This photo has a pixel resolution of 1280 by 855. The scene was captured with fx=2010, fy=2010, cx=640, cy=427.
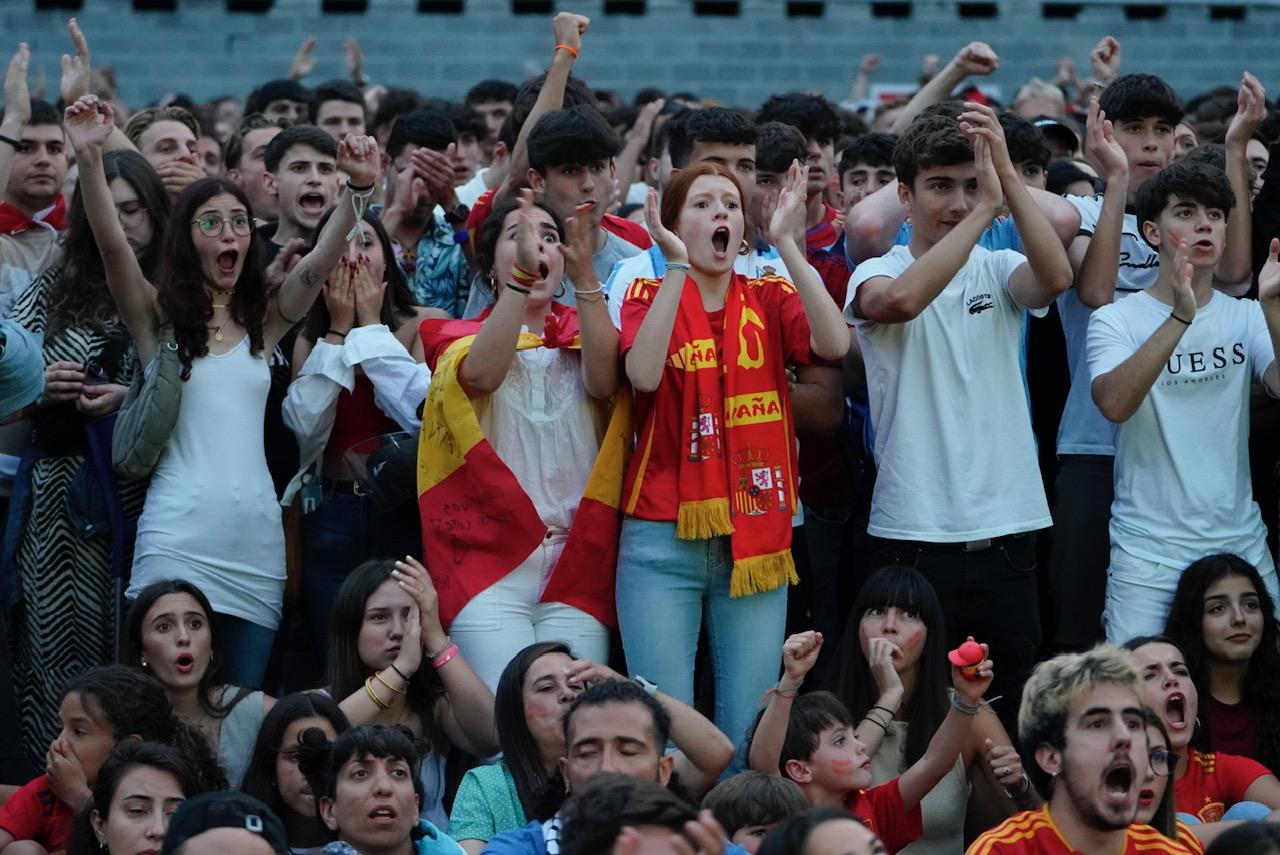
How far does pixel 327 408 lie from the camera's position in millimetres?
6156

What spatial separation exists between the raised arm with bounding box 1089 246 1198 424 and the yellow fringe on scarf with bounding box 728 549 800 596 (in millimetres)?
1089

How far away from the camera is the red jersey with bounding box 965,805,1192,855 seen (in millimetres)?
4699

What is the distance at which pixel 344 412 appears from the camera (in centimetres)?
632

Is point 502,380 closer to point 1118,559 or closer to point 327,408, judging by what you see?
point 327,408

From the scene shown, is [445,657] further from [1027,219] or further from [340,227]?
[1027,219]

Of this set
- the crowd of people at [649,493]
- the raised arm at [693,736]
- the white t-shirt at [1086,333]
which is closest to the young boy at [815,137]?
the crowd of people at [649,493]

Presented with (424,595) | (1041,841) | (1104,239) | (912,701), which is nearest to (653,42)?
(1104,239)

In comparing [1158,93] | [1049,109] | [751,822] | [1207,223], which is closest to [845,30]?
[1049,109]

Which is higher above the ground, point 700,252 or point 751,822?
point 700,252

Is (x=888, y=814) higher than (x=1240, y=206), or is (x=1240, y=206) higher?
(x=1240, y=206)

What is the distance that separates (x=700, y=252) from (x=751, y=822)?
1.69 metres

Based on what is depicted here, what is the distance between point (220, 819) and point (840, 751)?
69.8 inches

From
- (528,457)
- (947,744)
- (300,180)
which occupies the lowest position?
(947,744)

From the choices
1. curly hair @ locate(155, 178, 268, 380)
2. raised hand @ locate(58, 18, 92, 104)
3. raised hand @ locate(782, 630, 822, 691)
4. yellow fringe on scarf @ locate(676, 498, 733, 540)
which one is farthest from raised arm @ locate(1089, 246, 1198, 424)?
raised hand @ locate(58, 18, 92, 104)
